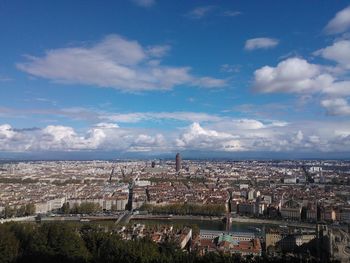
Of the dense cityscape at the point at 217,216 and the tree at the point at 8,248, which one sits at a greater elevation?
the tree at the point at 8,248

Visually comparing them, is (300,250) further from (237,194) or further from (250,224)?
(237,194)

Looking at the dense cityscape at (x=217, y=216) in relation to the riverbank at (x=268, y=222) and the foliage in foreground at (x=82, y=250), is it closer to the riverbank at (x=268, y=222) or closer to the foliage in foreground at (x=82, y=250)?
the riverbank at (x=268, y=222)

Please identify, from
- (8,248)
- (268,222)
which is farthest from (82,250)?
(268,222)

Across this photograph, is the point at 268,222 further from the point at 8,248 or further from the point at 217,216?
the point at 8,248

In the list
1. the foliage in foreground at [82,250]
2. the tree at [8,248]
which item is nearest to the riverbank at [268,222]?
the foliage in foreground at [82,250]

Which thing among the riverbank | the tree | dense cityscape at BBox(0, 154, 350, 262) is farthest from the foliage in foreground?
the riverbank

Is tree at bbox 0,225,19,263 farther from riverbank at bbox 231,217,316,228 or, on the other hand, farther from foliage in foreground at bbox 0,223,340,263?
Result: riverbank at bbox 231,217,316,228

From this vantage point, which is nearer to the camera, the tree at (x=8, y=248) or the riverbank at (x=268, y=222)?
the tree at (x=8, y=248)

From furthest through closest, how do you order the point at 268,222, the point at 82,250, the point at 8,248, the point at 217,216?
the point at 217,216, the point at 268,222, the point at 82,250, the point at 8,248

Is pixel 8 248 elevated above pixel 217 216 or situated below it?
above

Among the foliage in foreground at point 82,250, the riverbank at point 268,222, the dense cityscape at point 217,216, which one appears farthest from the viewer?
the riverbank at point 268,222
